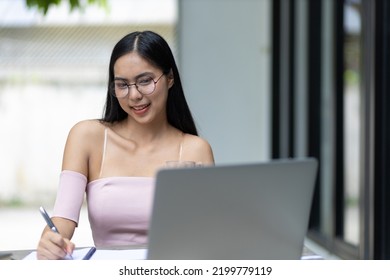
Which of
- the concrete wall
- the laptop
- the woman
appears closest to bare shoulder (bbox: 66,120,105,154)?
the woman

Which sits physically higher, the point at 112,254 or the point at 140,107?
the point at 140,107

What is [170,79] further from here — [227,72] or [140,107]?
[227,72]

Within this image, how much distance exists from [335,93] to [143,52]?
267 cm

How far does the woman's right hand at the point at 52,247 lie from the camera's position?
137cm

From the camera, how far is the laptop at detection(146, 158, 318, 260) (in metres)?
1.06

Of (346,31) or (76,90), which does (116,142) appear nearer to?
(346,31)

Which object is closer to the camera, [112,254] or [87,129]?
[112,254]

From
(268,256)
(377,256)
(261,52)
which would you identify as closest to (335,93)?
(377,256)

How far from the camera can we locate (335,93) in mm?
4238

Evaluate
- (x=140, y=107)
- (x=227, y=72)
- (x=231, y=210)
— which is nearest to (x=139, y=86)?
(x=140, y=107)

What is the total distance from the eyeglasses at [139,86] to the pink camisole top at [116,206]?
0.21 m

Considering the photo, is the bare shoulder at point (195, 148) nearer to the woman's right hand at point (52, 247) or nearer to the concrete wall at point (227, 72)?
the woman's right hand at point (52, 247)

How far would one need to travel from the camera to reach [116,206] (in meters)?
1.77

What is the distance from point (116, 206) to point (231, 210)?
69 centimetres
